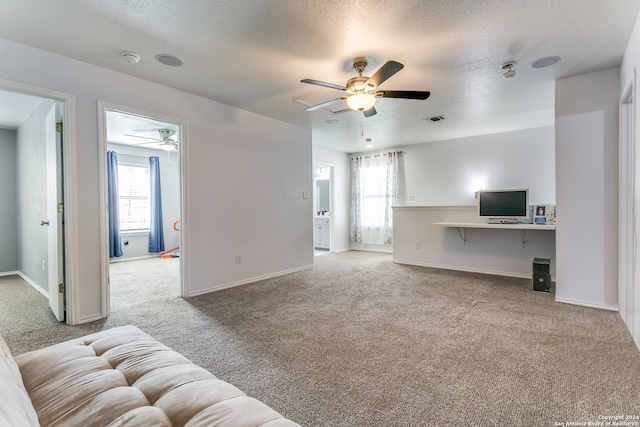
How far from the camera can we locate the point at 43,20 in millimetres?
2312

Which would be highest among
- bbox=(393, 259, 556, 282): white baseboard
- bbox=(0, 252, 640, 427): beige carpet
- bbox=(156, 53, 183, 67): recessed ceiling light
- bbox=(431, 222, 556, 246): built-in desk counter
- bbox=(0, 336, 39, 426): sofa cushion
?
bbox=(156, 53, 183, 67): recessed ceiling light

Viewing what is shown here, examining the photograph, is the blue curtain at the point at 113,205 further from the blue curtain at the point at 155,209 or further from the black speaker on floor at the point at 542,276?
the black speaker on floor at the point at 542,276

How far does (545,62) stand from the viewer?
306 centimetres

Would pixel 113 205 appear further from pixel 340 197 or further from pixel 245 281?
pixel 340 197

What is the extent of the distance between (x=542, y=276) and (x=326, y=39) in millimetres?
3772

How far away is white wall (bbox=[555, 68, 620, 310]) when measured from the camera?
3.18 meters

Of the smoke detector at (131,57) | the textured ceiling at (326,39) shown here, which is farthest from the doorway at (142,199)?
the textured ceiling at (326,39)

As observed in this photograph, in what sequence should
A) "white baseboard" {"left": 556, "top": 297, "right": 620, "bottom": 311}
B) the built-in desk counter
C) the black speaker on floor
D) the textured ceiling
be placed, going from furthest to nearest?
the built-in desk counter, the black speaker on floor, "white baseboard" {"left": 556, "top": 297, "right": 620, "bottom": 311}, the textured ceiling

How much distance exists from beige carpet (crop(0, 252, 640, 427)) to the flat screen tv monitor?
1261mm

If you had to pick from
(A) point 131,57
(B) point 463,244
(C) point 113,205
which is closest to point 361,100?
(A) point 131,57

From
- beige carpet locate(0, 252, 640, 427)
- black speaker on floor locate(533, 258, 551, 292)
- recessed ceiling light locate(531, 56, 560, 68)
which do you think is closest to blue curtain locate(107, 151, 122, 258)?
beige carpet locate(0, 252, 640, 427)

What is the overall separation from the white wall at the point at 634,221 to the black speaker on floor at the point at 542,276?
886mm

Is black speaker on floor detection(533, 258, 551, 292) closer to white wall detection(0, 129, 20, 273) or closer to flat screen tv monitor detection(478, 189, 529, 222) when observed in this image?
flat screen tv monitor detection(478, 189, 529, 222)

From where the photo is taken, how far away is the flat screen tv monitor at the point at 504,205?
4.77 meters
